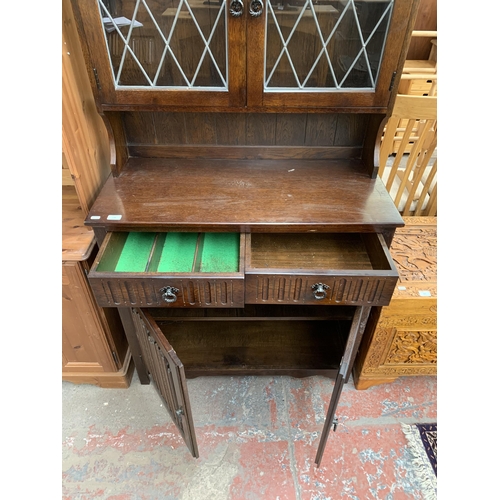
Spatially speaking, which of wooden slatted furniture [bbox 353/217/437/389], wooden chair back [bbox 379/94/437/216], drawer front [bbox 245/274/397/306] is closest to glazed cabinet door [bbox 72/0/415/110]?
wooden chair back [bbox 379/94/437/216]

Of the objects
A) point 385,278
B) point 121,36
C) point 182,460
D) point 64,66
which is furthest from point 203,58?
point 182,460

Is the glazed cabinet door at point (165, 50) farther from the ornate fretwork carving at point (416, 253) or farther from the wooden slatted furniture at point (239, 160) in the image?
the ornate fretwork carving at point (416, 253)

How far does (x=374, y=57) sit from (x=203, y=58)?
1.86ft

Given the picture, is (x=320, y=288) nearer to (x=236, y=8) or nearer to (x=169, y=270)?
(x=169, y=270)

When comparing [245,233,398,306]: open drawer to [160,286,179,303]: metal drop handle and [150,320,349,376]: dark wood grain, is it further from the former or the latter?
[150,320,349,376]: dark wood grain

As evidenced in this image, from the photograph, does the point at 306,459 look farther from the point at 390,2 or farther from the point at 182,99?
the point at 390,2

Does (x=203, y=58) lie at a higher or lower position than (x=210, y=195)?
higher

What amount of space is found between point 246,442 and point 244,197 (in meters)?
1.05

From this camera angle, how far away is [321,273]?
121 cm

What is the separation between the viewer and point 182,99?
50.1 inches

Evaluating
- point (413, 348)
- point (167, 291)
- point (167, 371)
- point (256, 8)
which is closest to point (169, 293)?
point (167, 291)

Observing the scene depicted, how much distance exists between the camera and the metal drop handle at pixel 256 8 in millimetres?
1092

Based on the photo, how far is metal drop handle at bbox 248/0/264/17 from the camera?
109 centimetres

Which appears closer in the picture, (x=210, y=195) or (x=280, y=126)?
(x=210, y=195)
